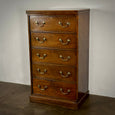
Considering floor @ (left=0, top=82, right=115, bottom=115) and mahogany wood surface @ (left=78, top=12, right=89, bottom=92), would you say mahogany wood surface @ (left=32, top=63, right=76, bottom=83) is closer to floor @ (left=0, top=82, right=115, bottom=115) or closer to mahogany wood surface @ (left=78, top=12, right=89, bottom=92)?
mahogany wood surface @ (left=78, top=12, right=89, bottom=92)

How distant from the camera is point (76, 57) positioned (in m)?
2.62

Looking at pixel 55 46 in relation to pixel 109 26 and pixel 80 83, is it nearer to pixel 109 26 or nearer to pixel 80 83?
pixel 80 83

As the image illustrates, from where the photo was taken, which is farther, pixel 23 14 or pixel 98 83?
pixel 23 14

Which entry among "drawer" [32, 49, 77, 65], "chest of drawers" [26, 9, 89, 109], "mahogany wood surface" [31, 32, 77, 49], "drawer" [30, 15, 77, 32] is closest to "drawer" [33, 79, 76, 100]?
"chest of drawers" [26, 9, 89, 109]

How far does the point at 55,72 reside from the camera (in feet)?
9.07

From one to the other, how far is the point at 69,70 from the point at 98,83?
Result: 1.96ft

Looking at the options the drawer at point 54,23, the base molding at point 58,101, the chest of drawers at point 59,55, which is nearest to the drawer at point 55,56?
the chest of drawers at point 59,55

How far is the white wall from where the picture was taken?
9.47 ft

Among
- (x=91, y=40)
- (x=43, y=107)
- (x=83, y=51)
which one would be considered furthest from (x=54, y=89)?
(x=91, y=40)

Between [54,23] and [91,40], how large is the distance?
0.62 meters

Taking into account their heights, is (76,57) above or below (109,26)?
below

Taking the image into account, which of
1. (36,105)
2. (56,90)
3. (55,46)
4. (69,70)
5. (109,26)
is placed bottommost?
(36,105)

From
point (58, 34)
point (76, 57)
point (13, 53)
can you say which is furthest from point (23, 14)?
point (76, 57)

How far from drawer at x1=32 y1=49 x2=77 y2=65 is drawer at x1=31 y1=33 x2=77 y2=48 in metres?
0.07
